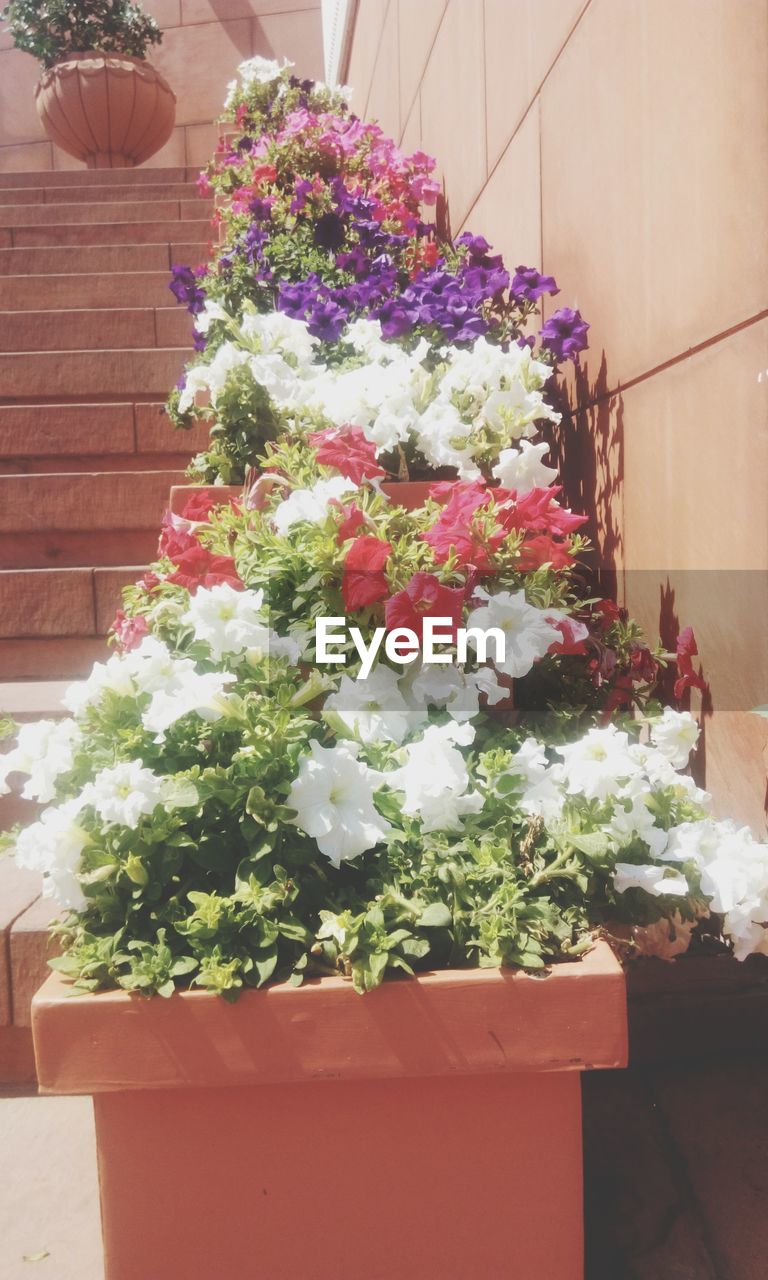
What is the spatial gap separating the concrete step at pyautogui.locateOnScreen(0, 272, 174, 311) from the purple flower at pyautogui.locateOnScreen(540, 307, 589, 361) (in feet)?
8.70

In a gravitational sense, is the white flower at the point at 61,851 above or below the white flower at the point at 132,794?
below

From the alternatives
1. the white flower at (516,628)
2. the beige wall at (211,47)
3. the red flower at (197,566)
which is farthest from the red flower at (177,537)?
the beige wall at (211,47)

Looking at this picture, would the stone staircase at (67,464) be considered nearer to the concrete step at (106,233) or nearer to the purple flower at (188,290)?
the concrete step at (106,233)

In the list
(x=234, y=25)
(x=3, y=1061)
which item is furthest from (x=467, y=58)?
(x=234, y=25)

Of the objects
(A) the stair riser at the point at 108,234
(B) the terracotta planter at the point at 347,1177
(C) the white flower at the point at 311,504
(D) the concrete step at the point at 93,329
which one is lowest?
(B) the terracotta planter at the point at 347,1177

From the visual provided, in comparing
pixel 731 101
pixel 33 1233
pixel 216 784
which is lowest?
pixel 33 1233

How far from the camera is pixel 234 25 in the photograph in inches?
332

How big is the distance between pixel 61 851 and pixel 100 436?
7.76 feet

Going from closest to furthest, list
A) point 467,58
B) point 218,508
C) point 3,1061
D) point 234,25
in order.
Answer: point 3,1061, point 218,508, point 467,58, point 234,25

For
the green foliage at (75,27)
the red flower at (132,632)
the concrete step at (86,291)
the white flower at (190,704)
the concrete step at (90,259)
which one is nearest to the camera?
the white flower at (190,704)

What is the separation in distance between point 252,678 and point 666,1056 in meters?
0.94

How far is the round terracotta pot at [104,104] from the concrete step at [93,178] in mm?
1394

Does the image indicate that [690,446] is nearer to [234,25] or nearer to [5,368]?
[5,368]

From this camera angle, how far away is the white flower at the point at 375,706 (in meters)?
1.44
